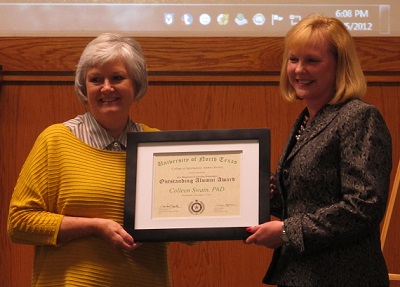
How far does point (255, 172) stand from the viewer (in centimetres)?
214

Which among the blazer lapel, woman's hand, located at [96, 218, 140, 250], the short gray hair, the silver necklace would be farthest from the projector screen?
woman's hand, located at [96, 218, 140, 250]

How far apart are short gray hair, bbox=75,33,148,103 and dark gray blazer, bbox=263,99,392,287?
22.5 inches

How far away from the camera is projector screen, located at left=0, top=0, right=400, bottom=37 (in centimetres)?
349

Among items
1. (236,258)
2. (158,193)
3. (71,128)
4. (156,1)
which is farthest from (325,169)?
(156,1)

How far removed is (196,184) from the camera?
217cm

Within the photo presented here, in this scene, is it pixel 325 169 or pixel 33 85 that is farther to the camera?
pixel 33 85

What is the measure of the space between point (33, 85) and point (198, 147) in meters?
1.57

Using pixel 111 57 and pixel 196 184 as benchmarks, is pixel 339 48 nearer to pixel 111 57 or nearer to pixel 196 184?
pixel 196 184

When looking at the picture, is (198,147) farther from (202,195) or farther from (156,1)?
(156,1)

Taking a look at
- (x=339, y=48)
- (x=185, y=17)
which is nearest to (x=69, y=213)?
(x=339, y=48)

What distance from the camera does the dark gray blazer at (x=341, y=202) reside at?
6.33ft

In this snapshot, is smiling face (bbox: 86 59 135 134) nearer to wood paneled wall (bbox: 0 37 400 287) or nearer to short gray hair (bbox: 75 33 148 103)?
short gray hair (bbox: 75 33 148 103)

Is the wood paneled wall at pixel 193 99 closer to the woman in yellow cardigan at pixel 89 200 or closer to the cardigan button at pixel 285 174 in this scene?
the woman in yellow cardigan at pixel 89 200

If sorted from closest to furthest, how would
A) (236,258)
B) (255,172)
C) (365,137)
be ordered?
1. (365,137)
2. (255,172)
3. (236,258)
